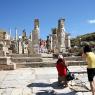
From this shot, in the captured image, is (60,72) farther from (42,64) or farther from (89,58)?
(42,64)

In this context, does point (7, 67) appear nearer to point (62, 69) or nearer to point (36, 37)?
point (62, 69)

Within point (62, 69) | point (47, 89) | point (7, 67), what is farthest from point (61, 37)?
A: point (47, 89)

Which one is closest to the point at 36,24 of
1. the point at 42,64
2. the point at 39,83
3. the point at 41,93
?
the point at 42,64

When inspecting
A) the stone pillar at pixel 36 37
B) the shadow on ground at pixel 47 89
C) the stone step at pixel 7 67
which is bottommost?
the shadow on ground at pixel 47 89

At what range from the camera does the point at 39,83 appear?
12.2 meters

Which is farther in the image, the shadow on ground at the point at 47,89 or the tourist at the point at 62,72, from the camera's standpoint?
the tourist at the point at 62,72

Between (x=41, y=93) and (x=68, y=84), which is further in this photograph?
(x=68, y=84)

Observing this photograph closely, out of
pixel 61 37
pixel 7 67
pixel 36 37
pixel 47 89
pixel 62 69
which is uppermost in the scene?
pixel 61 37

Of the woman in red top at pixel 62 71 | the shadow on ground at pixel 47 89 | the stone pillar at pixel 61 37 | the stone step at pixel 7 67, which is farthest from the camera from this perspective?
the stone pillar at pixel 61 37

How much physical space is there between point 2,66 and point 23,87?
6.53 meters

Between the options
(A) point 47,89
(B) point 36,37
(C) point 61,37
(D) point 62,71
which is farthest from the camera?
(C) point 61,37

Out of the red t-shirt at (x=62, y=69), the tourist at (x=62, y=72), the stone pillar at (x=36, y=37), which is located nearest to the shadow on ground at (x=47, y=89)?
the tourist at (x=62, y=72)

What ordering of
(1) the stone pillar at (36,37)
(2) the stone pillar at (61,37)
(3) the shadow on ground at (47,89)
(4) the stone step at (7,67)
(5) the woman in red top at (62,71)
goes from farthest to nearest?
(2) the stone pillar at (61,37)
(1) the stone pillar at (36,37)
(4) the stone step at (7,67)
(5) the woman in red top at (62,71)
(3) the shadow on ground at (47,89)

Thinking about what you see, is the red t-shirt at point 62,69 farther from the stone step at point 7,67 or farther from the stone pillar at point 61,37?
the stone pillar at point 61,37
